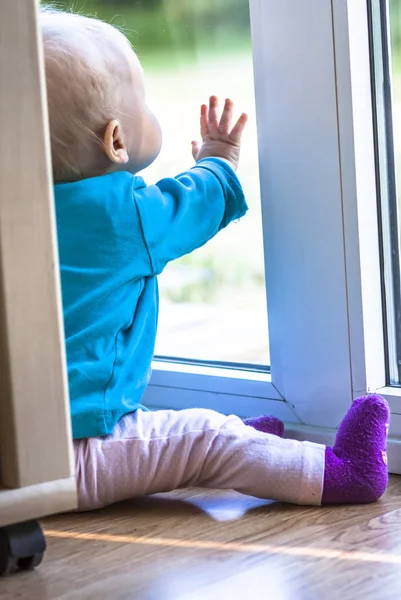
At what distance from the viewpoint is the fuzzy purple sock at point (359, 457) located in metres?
1.03

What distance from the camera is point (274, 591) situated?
812 millimetres

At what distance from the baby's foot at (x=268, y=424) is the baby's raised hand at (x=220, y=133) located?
12.5 inches

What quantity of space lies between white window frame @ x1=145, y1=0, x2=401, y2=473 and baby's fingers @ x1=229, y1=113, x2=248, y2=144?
1.0 inches

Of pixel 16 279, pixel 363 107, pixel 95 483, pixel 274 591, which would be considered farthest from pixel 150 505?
pixel 363 107

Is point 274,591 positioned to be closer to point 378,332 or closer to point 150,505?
point 150,505

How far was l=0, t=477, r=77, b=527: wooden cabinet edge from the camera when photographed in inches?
31.2

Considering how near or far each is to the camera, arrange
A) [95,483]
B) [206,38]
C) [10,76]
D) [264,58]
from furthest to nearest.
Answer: [206,38]
[264,58]
[95,483]
[10,76]

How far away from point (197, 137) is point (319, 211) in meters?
0.26

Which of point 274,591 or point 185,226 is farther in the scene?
point 185,226

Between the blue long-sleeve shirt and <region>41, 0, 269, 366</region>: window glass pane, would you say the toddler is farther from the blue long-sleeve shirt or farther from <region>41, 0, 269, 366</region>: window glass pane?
<region>41, 0, 269, 366</region>: window glass pane

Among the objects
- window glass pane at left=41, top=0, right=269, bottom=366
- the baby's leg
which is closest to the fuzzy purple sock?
the baby's leg

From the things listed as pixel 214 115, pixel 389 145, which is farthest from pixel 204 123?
pixel 389 145

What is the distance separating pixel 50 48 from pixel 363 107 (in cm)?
36

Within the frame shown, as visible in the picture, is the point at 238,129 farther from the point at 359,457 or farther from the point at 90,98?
the point at 359,457
